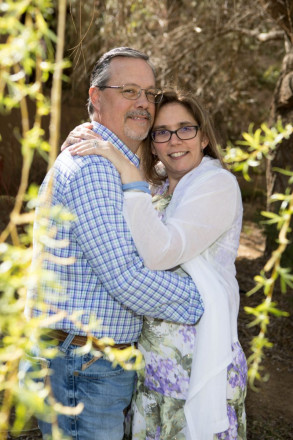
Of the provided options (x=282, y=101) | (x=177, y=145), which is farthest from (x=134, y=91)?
(x=282, y=101)

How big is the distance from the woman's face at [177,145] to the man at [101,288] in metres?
0.14

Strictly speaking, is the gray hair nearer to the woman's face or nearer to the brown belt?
the woman's face

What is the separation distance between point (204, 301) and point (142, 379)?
0.42 meters

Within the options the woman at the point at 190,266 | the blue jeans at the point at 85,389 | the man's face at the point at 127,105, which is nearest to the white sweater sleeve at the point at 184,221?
the woman at the point at 190,266

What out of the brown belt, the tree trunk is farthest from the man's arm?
the tree trunk

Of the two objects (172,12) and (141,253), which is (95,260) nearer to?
(141,253)

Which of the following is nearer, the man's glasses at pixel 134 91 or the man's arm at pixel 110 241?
the man's arm at pixel 110 241

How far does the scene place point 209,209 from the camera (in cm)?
229

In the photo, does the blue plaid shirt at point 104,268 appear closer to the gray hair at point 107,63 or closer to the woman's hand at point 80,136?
the woman's hand at point 80,136

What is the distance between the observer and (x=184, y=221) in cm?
223

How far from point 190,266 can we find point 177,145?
499mm

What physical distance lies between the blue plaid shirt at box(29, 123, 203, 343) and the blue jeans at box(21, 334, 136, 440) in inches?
3.9

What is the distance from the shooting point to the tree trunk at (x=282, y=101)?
244 inches

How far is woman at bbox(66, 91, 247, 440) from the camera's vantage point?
215 centimetres
